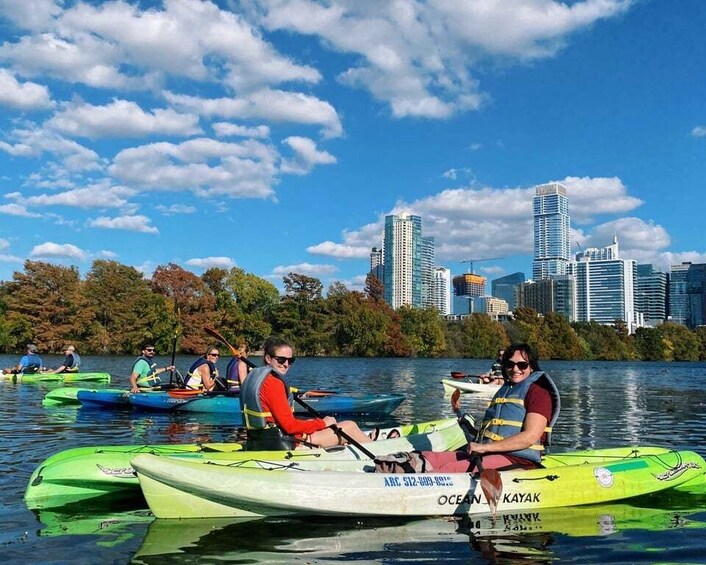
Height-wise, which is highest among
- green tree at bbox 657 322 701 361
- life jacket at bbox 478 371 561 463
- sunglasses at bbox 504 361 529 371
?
sunglasses at bbox 504 361 529 371

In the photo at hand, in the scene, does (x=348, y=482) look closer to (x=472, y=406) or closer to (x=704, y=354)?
(x=472, y=406)

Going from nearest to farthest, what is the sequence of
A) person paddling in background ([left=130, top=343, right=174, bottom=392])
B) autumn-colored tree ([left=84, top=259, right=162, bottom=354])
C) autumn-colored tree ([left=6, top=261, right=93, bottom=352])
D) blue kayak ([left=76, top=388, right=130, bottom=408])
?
1. blue kayak ([left=76, top=388, right=130, bottom=408])
2. person paddling in background ([left=130, top=343, right=174, bottom=392])
3. autumn-colored tree ([left=6, top=261, right=93, bottom=352])
4. autumn-colored tree ([left=84, top=259, right=162, bottom=354])

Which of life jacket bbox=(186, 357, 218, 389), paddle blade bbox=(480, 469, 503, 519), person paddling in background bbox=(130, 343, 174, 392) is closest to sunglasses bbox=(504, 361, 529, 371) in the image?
paddle blade bbox=(480, 469, 503, 519)

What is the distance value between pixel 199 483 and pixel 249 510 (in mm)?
614

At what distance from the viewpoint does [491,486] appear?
6.23 metres

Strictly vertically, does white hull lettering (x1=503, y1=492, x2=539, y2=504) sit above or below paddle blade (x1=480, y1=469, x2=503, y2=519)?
below

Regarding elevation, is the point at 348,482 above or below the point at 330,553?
above

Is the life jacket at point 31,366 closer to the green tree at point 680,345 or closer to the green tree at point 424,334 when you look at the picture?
the green tree at point 424,334

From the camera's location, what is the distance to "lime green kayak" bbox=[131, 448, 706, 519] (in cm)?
615

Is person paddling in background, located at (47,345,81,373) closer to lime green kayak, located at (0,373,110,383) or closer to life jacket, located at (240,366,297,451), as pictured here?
lime green kayak, located at (0,373,110,383)

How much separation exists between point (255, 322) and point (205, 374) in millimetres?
59039

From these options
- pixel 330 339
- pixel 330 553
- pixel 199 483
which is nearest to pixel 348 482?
pixel 330 553

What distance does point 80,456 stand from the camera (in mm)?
7430

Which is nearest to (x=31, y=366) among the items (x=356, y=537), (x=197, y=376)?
(x=197, y=376)
